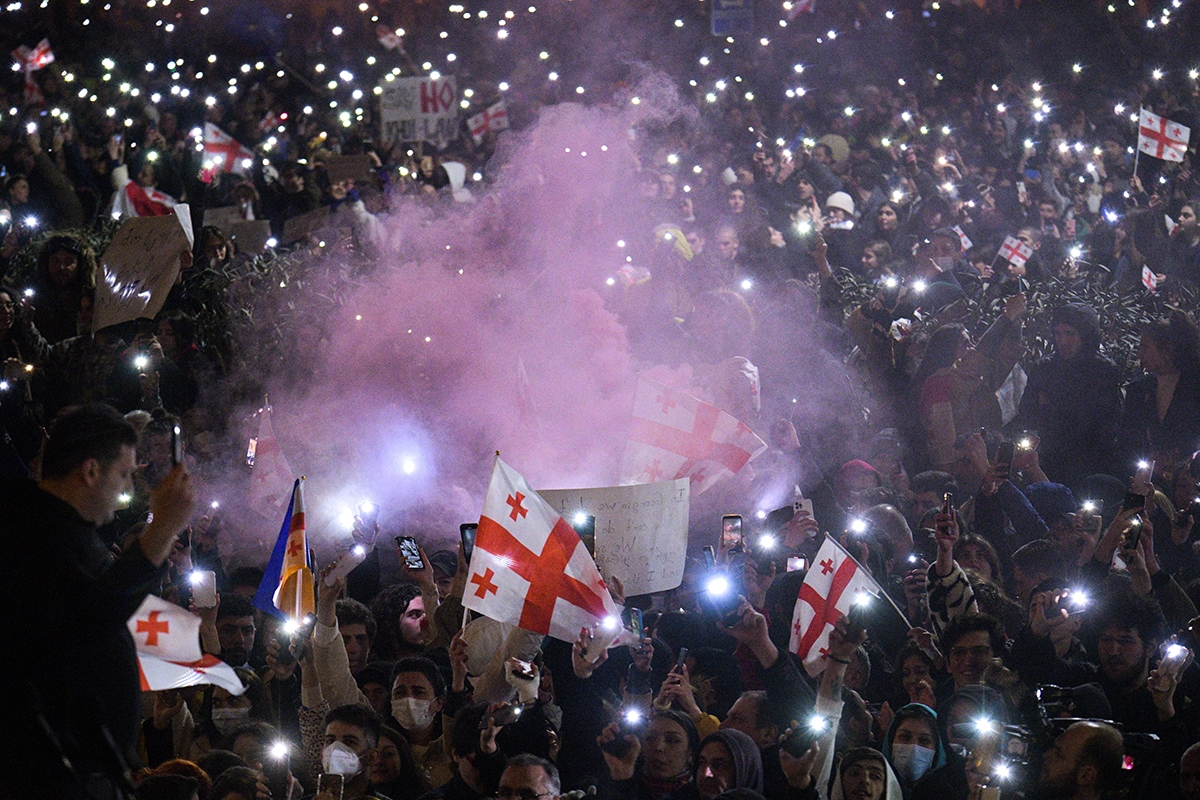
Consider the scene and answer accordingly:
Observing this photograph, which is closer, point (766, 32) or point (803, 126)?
point (803, 126)

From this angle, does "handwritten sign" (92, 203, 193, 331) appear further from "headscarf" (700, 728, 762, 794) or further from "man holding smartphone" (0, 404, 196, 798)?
"man holding smartphone" (0, 404, 196, 798)

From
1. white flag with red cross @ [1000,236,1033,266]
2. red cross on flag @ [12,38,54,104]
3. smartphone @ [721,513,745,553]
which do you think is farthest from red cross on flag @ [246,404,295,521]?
red cross on flag @ [12,38,54,104]

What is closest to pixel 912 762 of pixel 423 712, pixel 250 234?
pixel 423 712

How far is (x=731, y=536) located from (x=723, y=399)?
5.30 ft

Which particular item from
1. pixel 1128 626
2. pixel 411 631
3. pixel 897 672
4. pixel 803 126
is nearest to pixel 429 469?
pixel 411 631

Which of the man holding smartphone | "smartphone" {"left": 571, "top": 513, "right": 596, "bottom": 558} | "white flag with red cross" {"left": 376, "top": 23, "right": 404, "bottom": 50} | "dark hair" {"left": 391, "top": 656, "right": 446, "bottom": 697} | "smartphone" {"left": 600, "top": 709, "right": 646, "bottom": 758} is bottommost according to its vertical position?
"white flag with red cross" {"left": 376, "top": 23, "right": 404, "bottom": 50}

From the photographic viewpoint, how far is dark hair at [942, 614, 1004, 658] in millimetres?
5277

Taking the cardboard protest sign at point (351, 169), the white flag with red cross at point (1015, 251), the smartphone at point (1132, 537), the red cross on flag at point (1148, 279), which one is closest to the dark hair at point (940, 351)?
the white flag with red cross at point (1015, 251)

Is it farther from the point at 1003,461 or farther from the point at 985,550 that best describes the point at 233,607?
the point at 1003,461

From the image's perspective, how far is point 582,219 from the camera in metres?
9.69

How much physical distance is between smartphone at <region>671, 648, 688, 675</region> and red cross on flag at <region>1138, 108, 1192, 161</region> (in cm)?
720

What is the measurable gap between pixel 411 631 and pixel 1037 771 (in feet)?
9.18

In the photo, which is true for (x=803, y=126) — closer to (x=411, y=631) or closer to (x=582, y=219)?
(x=582, y=219)

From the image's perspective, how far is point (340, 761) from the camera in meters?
4.85
